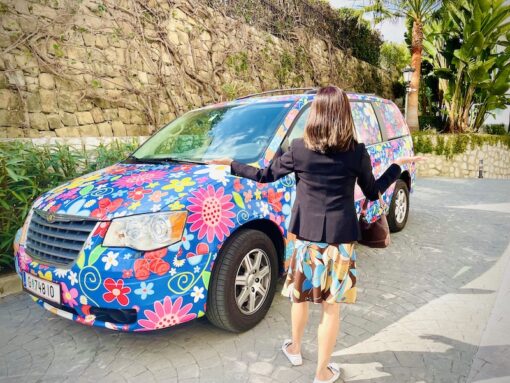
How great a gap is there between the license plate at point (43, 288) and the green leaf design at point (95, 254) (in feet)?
1.09

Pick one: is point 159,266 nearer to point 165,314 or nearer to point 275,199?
point 165,314

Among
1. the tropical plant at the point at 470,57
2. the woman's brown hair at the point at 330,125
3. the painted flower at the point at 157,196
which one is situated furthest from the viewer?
the tropical plant at the point at 470,57

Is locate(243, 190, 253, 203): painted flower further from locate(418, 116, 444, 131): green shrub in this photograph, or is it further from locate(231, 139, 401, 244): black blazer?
locate(418, 116, 444, 131): green shrub

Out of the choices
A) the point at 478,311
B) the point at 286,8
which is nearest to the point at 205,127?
the point at 478,311

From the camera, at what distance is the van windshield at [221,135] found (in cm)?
318

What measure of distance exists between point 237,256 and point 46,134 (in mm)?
6334

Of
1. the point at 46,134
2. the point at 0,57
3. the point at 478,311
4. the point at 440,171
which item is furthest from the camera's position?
the point at 440,171

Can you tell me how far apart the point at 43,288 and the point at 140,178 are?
0.99m

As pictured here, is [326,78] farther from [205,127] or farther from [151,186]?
[151,186]

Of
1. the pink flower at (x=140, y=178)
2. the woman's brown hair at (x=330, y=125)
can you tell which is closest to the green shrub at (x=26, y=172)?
the pink flower at (x=140, y=178)

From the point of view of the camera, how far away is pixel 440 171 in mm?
15469

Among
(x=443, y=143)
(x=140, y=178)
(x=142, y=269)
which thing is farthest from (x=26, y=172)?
(x=443, y=143)

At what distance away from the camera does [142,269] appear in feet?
7.47

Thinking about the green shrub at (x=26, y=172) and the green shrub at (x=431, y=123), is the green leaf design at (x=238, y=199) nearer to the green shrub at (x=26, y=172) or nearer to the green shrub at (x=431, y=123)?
the green shrub at (x=26, y=172)
